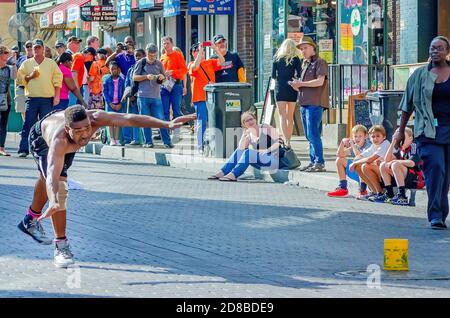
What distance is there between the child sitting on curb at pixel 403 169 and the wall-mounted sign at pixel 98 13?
22.2 metres

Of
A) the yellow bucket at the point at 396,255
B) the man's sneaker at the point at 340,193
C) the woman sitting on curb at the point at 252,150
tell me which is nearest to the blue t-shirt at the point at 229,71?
the woman sitting on curb at the point at 252,150

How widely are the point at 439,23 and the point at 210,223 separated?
10.7 meters

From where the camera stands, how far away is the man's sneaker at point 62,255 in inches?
408

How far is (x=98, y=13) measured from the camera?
3694 centimetres

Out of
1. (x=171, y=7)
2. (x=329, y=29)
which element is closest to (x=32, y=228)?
(x=329, y=29)

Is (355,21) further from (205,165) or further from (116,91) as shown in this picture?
(205,165)

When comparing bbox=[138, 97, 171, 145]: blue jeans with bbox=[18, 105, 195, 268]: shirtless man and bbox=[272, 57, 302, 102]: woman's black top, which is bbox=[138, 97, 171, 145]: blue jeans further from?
bbox=[18, 105, 195, 268]: shirtless man

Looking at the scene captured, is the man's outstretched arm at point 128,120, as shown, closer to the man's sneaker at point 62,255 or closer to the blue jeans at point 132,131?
the man's sneaker at point 62,255

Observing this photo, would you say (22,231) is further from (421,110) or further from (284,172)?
(284,172)

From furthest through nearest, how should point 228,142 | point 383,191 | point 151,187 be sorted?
point 228,142 → point 151,187 → point 383,191

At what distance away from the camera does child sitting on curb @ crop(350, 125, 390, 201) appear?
52.7 feet

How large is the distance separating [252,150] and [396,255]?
8507mm
